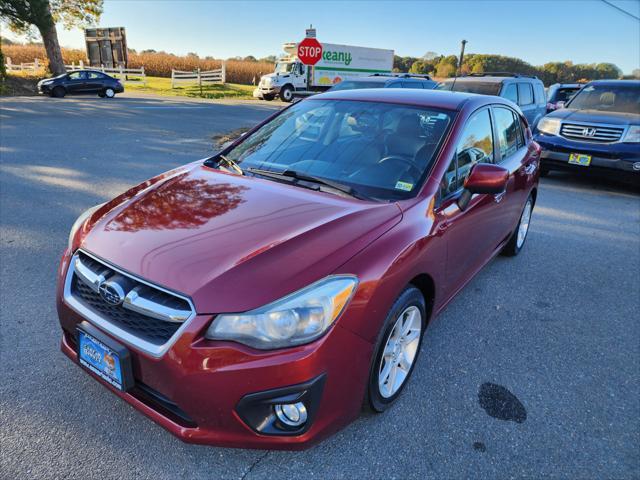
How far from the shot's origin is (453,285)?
2.99m

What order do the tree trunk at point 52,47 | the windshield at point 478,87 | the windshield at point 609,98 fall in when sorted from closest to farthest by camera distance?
1. the windshield at point 609,98
2. the windshield at point 478,87
3. the tree trunk at point 52,47

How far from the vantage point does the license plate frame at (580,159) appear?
24.9 ft

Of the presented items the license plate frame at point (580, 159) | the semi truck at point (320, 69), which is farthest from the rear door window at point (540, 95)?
the semi truck at point (320, 69)

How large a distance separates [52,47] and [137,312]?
32129mm

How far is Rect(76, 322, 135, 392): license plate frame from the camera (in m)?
1.86

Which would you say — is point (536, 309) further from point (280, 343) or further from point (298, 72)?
point (298, 72)

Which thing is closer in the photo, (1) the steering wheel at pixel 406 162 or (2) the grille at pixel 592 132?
(1) the steering wheel at pixel 406 162

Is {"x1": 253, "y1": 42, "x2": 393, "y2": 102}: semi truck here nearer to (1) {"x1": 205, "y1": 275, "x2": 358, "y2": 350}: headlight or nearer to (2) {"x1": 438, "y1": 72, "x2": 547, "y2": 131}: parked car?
(2) {"x1": 438, "y1": 72, "x2": 547, "y2": 131}: parked car

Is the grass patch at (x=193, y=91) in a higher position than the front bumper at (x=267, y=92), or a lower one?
lower

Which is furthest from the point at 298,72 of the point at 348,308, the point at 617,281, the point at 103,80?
the point at 348,308

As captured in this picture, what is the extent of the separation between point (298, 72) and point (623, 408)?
28684 millimetres

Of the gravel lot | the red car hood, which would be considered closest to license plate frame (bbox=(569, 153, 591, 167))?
the gravel lot

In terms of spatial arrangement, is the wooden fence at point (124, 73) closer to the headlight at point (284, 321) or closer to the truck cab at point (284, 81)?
the truck cab at point (284, 81)

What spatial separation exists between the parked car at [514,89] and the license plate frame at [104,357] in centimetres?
921
